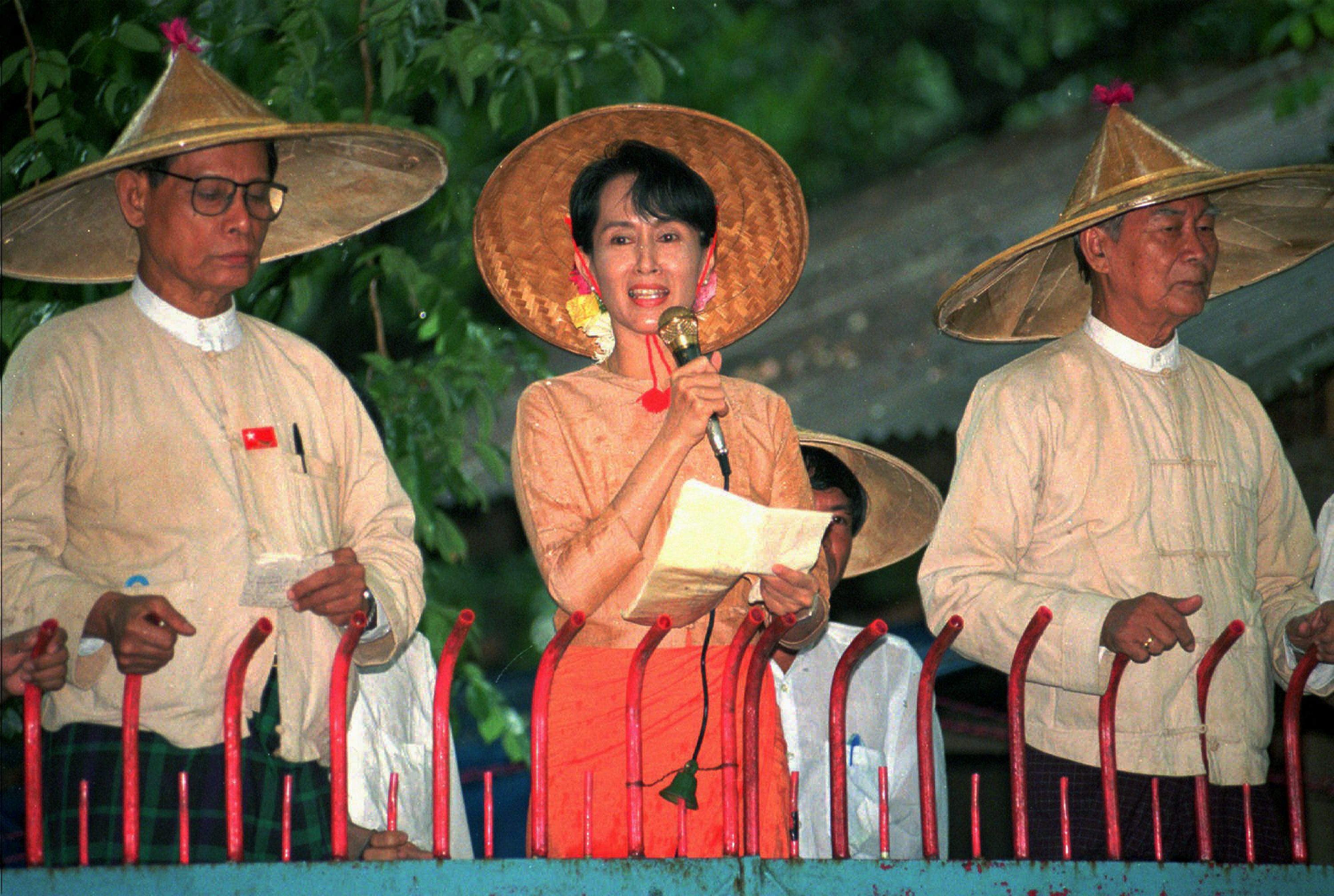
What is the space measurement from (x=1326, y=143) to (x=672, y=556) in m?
3.90

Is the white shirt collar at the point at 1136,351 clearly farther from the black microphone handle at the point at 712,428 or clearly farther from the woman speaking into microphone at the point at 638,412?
the black microphone handle at the point at 712,428

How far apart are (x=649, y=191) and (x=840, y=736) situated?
118 cm

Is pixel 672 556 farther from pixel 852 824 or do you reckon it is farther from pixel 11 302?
pixel 11 302

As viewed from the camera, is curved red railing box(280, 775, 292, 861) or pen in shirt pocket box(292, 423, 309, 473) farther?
pen in shirt pocket box(292, 423, 309, 473)

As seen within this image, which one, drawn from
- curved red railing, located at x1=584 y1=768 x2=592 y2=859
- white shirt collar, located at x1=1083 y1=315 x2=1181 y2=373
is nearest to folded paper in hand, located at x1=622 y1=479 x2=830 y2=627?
curved red railing, located at x1=584 y1=768 x2=592 y2=859

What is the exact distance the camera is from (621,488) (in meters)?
3.04

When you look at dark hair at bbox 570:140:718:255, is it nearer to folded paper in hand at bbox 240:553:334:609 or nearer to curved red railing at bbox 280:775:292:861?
folded paper in hand at bbox 240:553:334:609

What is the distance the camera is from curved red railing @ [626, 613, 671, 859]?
8.68ft

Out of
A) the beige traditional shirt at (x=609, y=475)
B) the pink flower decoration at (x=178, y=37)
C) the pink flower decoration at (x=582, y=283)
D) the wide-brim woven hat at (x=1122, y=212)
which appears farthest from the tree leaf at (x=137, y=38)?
the wide-brim woven hat at (x=1122, y=212)

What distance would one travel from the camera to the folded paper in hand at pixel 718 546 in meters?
2.75

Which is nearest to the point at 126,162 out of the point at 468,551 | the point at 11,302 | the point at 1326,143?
the point at 11,302

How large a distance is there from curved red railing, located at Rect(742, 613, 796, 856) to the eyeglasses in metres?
1.29

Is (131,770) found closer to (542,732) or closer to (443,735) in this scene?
(443,735)

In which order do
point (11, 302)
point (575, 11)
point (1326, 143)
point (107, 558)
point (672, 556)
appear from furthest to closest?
point (575, 11), point (1326, 143), point (11, 302), point (107, 558), point (672, 556)
